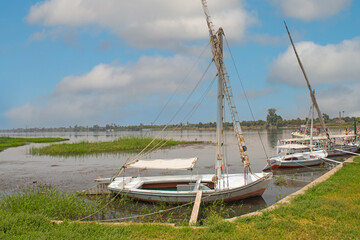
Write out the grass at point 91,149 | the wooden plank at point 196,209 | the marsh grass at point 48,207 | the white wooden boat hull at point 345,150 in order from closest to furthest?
1. the wooden plank at point 196,209
2. the marsh grass at point 48,207
3. the white wooden boat hull at point 345,150
4. the grass at point 91,149

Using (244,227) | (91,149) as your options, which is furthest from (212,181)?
(91,149)

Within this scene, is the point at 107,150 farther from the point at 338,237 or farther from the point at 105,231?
the point at 338,237

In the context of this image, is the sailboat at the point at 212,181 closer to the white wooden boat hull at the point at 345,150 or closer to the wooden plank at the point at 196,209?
the wooden plank at the point at 196,209

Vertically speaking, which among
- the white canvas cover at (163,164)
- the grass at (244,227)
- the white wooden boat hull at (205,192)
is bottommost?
the white wooden boat hull at (205,192)

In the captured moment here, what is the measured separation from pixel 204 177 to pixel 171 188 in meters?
2.07

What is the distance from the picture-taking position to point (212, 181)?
15.0m

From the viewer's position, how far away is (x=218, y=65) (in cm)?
1577

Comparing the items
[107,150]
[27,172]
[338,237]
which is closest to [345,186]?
[338,237]

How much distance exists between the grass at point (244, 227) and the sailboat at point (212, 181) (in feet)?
14.8

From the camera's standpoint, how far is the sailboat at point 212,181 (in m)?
14.2

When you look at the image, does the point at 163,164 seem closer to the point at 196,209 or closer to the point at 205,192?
the point at 205,192

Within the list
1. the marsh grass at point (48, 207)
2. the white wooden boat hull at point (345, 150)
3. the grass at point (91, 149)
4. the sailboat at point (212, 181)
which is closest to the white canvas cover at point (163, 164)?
the sailboat at point (212, 181)

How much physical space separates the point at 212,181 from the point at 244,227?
255 inches

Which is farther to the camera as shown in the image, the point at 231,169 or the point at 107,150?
the point at 107,150
